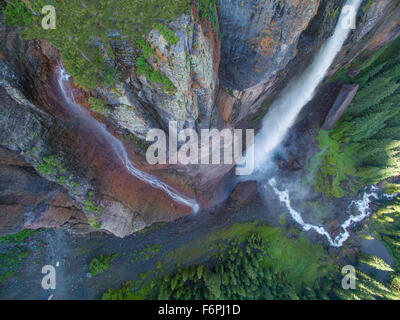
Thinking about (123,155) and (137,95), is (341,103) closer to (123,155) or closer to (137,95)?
(137,95)

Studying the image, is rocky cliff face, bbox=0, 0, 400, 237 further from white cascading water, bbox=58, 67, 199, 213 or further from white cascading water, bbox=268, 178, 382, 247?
white cascading water, bbox=268, 178, 382, 247

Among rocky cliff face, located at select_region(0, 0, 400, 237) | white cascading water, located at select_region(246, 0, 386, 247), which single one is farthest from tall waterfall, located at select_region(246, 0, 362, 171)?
rocky cliff face, located at select_region(0, 0, 400, 237)

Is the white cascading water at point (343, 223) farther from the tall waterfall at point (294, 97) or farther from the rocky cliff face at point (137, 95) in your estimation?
the rocky cliff face at point (137, 95)

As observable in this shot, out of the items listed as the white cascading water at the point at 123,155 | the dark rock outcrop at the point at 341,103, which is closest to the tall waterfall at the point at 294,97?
the dark rock outcrop at the point at 341,103

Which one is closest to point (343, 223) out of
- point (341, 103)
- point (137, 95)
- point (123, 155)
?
point (341, 103)
